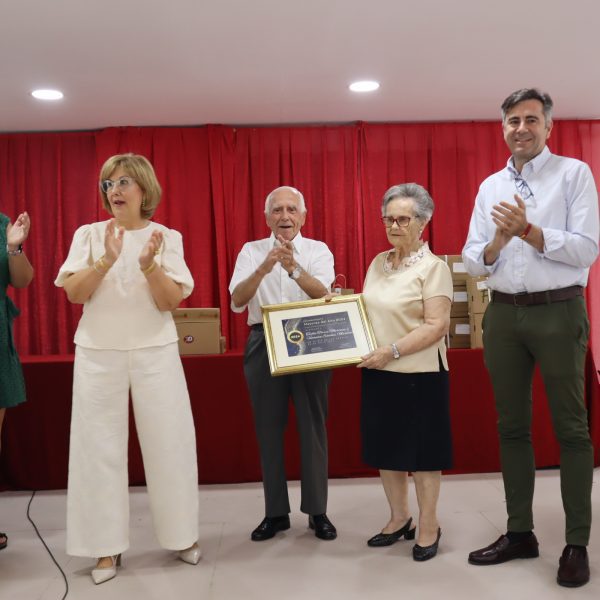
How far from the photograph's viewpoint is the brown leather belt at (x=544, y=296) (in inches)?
88.6

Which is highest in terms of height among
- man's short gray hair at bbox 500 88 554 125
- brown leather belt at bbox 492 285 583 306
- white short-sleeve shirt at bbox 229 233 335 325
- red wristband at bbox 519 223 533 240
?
man's short gray hair at bbox 500 88 554 125

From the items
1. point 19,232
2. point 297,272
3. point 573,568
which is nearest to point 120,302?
point 19,232

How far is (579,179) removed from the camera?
2.24 m

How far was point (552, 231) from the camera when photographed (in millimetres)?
2178

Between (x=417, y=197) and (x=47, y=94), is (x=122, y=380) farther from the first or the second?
(x=47, y=94)

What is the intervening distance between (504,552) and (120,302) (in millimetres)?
1765

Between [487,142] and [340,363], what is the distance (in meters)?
3.33

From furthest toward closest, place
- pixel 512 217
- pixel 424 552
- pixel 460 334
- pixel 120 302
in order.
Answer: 1. pixel 460 334
2. pixel 424 552
3. pixel 120 302
4. pixel 512 217

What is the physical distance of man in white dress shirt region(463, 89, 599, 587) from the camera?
7.26ft

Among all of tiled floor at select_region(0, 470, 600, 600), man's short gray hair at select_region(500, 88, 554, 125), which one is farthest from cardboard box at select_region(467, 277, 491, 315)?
man's short gray hair at select_region(500, 88, 554, 125)

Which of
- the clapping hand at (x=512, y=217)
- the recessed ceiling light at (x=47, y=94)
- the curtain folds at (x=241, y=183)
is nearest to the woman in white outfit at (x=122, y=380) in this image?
the clapping hand at (x=512, y=217)

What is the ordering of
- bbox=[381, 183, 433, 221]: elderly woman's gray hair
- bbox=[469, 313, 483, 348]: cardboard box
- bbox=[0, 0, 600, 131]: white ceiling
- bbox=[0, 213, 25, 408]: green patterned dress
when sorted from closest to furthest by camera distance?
1. bbox=[381, 183, 433, 221]: elderly woman's gray hair
2. bbox=[0, 213, 25, 408]: green patterned dress
3. bbox=[0, 0, 600, 131]: white ceiling
4. bbox=[469, 313, 483, 348]: cardboard box

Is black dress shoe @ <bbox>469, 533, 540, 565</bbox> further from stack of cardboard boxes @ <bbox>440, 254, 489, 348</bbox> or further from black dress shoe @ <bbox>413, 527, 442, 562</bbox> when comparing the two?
stack of cardboard boxes @ <bbox>440, 254, 489, 348</bbox>

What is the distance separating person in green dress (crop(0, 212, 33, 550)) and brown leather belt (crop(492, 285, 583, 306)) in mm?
1941
